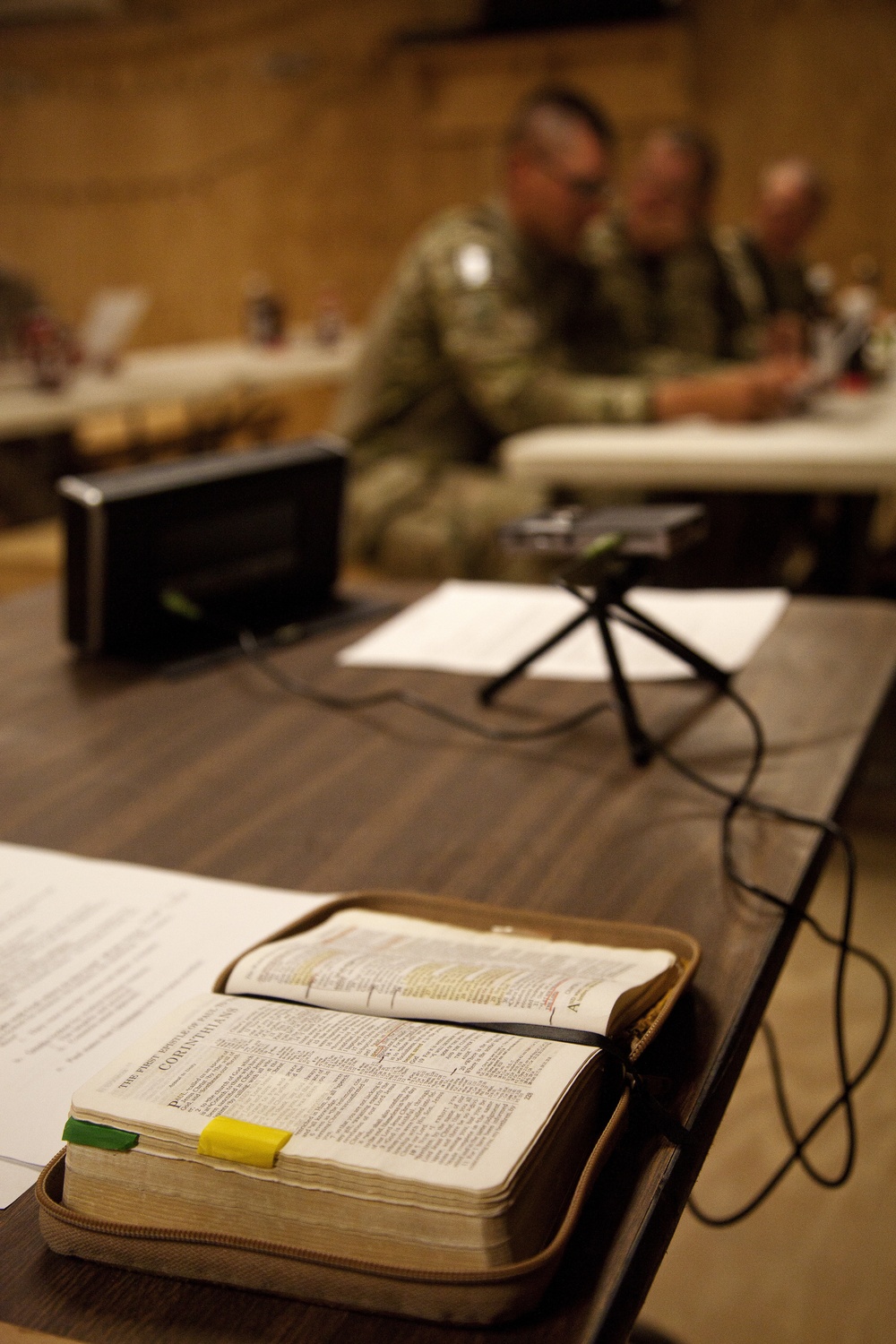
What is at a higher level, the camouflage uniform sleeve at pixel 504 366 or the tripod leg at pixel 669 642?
the camouflage uniform sleeve at pixel 504 366

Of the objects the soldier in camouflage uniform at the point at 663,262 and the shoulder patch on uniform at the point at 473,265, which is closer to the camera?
the shoulder patch on uniform at the point at 473,265

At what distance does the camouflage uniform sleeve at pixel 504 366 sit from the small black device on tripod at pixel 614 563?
54.6 inches

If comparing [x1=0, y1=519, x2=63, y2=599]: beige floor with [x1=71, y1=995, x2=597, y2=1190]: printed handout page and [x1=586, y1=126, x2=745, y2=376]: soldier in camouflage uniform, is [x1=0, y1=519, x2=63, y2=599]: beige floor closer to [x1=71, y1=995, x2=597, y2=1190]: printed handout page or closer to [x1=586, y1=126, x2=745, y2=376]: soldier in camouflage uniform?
[x1=586, y1=126, x2=745, y2=376]: soldier in camouflage uniform

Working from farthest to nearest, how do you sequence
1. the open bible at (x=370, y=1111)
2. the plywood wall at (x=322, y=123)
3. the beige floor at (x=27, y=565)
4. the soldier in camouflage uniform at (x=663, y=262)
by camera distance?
1. the plywood wall at (x=322, y=123)
2. the soldier in camouflage uniform at (x=663, y=262)
3. the beige floor at (x=27, y=565)
4. the open bible at (x=370, y=1111)

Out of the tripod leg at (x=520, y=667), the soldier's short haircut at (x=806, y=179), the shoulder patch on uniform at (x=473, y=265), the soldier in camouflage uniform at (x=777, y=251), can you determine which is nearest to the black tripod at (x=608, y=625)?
the tripod leg at (x=520, y=667)

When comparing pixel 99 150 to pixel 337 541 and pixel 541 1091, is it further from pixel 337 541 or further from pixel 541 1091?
pixel 541 1091

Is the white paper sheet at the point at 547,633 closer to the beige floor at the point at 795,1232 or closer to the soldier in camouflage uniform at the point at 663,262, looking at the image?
the beige floor at the point at 795,1232

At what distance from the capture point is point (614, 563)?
0.98 metres

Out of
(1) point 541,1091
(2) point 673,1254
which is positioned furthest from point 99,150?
(1) point 541,1091

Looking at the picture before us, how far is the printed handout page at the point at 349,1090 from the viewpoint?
42cm

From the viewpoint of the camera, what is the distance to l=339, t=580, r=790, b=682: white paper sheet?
107 cm

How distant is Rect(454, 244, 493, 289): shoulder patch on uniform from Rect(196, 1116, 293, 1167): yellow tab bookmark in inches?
85.5

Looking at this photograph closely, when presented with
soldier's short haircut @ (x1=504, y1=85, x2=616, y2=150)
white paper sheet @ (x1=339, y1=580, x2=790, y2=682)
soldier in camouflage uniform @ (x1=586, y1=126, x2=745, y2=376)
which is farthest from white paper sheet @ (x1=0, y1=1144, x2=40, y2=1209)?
soldier in camouflage uniform @ (x1=586, y1=126, x2=745, y2=376)

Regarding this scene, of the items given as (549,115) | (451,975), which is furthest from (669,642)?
(549,115)
